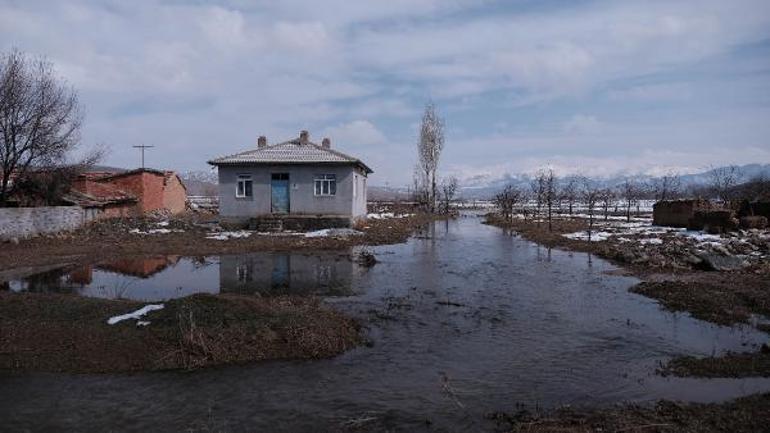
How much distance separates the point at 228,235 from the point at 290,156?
18.9ft

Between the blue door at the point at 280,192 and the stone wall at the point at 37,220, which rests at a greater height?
the blue door at the point at 280,192

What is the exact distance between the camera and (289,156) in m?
27.9

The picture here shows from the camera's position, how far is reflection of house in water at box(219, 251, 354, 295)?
1320 centimetres

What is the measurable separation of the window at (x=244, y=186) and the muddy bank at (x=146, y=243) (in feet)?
7.18

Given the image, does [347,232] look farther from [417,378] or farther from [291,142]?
[417,378]

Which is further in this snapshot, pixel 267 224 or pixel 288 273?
pixel 267 224

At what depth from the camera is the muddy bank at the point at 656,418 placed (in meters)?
5.51

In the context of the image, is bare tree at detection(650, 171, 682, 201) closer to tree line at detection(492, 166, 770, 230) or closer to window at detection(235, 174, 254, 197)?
tree line at detection(492, 166, 770, 230)

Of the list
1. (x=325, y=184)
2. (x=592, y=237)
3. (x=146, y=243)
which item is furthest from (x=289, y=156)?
(x=592, y=237)

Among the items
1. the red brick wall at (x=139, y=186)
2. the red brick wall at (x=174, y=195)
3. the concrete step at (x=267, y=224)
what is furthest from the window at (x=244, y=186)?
the red brick wall at (x=174, y=195)

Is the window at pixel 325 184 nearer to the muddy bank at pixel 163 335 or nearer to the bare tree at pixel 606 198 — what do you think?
the muddy bank at pixel 163 335

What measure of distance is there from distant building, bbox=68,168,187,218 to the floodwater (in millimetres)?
21885

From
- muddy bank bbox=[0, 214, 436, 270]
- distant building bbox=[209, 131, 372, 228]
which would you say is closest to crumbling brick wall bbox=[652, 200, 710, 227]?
muddy bank bbox=[0, 214, 436, 270]

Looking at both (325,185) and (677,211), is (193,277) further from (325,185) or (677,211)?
(677,211)
